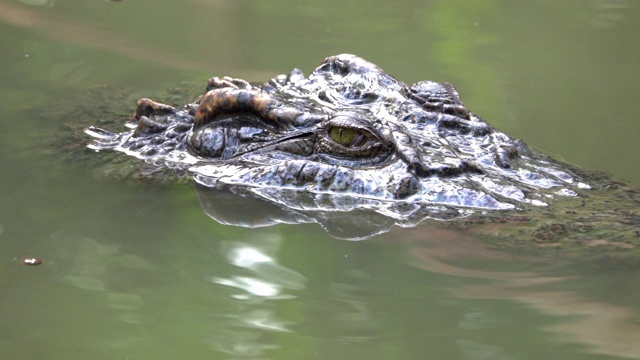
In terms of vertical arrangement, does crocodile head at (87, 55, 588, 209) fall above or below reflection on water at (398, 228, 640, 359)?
above

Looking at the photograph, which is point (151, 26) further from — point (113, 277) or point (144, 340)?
point (144, 340)

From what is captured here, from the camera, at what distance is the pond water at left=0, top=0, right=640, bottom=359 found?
3.09m

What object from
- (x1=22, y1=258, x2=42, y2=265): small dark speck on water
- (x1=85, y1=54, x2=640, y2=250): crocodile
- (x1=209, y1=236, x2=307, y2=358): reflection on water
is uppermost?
(x1=85, y1=54, x2=640, y2=250): crocodile

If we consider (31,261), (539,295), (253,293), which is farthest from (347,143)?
(31,261)

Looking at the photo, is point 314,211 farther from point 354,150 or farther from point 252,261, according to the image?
point 252,261

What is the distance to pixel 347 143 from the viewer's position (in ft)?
15.1

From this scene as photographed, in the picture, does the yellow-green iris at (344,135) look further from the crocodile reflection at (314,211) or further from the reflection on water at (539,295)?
the reflection on water at (539,295)

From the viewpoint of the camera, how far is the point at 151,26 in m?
7.86

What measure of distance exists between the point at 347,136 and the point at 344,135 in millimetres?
16

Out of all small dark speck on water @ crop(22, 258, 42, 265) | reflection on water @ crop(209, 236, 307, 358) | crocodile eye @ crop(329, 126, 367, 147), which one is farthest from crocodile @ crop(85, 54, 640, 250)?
small dark speck on water @ crop(22, 258, 42, 265)

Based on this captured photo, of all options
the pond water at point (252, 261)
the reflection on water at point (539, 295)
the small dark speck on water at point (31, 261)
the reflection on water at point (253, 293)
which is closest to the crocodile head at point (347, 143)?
the pond water at point (252, 261)

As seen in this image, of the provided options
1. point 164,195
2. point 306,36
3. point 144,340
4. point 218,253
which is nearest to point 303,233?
point 218,253

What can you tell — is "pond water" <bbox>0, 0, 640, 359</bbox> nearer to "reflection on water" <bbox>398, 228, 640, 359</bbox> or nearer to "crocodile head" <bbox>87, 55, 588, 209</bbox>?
"reflection on water" <bbox>398, 228, 640, 359</bbox>

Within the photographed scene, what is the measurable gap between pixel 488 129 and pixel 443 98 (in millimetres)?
298
